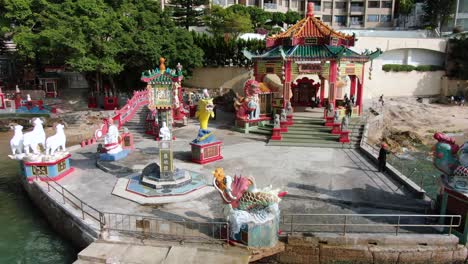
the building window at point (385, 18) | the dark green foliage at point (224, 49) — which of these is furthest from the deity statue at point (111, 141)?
the building window at point (385, 18)

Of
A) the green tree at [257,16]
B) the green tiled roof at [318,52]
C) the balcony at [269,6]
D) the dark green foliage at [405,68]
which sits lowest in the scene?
the dark green foliage at [405,68]

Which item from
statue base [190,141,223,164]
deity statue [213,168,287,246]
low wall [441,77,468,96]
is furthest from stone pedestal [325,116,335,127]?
low wall [441,77,468,96]

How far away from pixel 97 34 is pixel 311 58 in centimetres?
1660

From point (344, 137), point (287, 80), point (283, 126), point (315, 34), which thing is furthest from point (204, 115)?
point (315, 34)

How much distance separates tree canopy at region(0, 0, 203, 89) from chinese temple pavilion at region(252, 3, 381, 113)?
10.4 m

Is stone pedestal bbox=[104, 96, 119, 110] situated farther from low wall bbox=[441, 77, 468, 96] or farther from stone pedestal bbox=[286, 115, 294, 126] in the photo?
low wall bbox=[441, 77, 468, 96]

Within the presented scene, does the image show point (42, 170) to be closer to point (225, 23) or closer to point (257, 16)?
point (225, 23)

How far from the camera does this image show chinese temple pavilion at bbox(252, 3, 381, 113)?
78.4 feet

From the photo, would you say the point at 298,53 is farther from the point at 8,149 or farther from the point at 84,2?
the point at 8,149

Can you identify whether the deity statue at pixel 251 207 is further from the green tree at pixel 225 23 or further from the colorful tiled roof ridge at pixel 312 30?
the green tree at pixel 225 23

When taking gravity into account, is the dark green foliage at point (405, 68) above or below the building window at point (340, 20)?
below

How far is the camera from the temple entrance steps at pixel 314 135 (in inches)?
815

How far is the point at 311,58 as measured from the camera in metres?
23.7

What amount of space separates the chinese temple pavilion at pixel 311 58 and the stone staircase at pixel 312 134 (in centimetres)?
189
